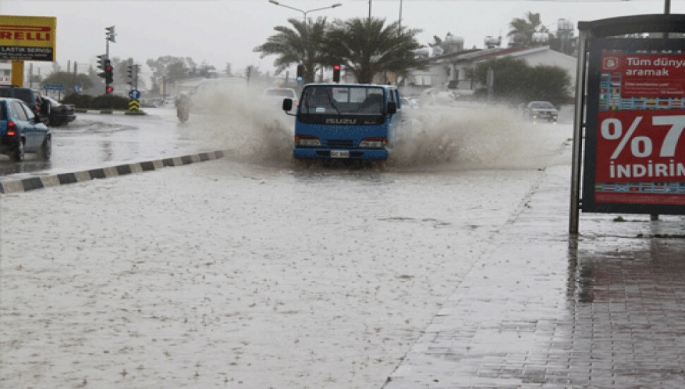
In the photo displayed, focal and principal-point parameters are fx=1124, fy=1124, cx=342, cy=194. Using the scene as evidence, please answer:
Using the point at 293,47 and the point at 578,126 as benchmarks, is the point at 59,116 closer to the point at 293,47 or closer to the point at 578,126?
the point at 293,47

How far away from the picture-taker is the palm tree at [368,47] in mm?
62812

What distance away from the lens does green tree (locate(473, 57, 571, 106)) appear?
93.0m

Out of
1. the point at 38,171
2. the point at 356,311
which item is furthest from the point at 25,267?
the point at 38,171

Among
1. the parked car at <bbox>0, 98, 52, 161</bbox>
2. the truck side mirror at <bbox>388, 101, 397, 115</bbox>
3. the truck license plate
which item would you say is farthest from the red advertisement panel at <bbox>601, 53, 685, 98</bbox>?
the parked car at <bbox>0, 98, 52, 161</bbox>

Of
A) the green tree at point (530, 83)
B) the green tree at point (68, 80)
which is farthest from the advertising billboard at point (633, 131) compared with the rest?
the green tree at point (68, 80)

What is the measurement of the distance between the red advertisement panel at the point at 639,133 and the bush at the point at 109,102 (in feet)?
203

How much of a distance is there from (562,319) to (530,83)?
8823 centimetres

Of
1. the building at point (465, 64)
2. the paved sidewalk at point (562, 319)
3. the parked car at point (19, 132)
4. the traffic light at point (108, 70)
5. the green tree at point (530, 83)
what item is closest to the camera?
the paved sidewalk at point (562, 319)

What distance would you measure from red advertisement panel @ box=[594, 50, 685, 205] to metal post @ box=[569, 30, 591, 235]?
18 centimetres

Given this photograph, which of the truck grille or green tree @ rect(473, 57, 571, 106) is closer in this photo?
the truck grille

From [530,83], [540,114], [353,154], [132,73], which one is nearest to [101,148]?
[353,154]

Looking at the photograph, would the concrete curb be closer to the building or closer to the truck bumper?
the truck bumper

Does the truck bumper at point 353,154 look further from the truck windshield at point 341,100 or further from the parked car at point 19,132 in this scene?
the parked car at point 19,132

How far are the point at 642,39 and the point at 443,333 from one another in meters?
5.45
